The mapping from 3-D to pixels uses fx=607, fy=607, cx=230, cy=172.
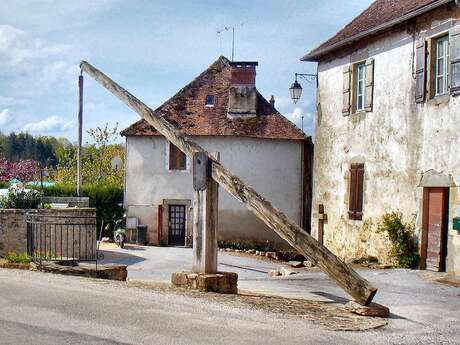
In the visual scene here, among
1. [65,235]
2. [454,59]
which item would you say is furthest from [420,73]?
[65,235]

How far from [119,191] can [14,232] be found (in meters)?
12.8

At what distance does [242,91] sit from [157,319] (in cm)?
1972

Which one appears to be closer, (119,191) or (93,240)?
(93,240)

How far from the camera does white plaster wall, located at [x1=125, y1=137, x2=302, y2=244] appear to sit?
2525 centimetres

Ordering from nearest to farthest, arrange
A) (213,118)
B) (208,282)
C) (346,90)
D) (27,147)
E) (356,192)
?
(208,282), (356,192), (346,90), (213,118), (27,147)

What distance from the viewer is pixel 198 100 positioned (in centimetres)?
2638

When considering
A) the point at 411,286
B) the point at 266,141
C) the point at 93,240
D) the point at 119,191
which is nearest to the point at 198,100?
the point at 266,141

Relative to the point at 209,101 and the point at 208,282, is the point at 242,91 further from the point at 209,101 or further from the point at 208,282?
the point at 208,282

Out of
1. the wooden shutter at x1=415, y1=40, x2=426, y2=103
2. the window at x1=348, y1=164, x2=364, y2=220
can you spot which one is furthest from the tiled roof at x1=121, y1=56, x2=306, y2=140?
the wooden shutter at x1=415, y1=40, x2=426, y2=103

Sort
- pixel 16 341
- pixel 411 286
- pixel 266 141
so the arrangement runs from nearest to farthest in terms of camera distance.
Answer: pixel 16 341 < pixel 411 286 < pixel 266 141

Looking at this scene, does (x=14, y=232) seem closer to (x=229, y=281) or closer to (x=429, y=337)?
(x=229, y=281)

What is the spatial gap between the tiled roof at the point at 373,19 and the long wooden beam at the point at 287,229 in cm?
668

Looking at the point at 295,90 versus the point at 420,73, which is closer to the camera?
the point at 420,73

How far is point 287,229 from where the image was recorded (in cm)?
884
